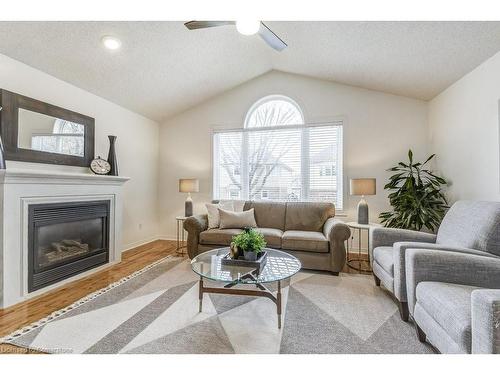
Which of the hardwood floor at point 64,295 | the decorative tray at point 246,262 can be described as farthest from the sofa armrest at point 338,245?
the hardwood floor at point 64,295

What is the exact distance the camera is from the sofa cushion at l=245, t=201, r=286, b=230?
374 centimetres

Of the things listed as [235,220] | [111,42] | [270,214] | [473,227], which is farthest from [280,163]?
[111,42]

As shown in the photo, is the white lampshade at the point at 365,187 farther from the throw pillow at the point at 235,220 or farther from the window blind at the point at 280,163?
the throw pillow at the point at 235,220

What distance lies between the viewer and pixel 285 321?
6.49ft

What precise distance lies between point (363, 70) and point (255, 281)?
324 centimetres

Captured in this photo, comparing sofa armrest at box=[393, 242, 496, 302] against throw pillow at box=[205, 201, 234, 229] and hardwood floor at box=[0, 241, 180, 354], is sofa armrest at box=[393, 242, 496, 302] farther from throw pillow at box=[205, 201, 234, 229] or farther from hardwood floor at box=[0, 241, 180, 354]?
hardwood floor at box=[0, 241, 180, 354]

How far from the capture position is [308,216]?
143 inches

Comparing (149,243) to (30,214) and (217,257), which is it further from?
(217,257)

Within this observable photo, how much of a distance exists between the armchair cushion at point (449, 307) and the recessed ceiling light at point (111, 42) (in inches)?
144

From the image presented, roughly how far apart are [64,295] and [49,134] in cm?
183

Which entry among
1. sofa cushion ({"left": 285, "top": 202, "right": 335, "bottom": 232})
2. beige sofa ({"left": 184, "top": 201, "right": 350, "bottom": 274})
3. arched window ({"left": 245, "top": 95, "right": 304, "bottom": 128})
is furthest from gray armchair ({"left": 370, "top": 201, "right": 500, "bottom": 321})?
arched window ({"left": 245, "top": 95, "right": 304, "bottom": 128})

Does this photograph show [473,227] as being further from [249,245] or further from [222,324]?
[222,324]
